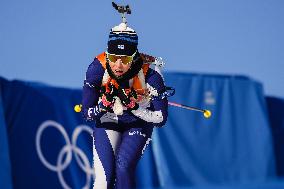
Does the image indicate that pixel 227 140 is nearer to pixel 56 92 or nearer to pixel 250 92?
pixel 250 92

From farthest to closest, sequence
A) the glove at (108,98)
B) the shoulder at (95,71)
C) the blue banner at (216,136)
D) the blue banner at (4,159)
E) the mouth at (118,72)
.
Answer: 1. the blue banner at (216,136)
2. the blue banner at (4,159)
3. the shoulder at (95,71)
4. the mouth at (118,72)
5. the glove at (108,98)

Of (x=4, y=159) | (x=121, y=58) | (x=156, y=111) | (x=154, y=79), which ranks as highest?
(x=121, y=58)

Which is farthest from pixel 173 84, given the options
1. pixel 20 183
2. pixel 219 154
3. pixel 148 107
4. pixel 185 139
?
pixel 148 107

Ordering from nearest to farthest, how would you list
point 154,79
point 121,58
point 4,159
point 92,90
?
point 121,58
point 92,90
point 154,79
point 4,159

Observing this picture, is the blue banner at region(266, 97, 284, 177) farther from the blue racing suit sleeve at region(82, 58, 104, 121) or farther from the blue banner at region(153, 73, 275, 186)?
the blue racing suit sleeve at region(82, 58, 104, 121)

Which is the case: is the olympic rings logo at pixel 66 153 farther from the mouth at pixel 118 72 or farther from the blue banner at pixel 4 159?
the mouth at pixel 118 72

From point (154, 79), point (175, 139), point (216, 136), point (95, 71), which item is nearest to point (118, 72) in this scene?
point (95, 71)

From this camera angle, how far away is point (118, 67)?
16.1 ft

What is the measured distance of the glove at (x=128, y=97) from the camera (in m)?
4.82

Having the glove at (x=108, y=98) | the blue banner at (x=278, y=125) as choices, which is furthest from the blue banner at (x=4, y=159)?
the blue banner at (x=278, y=125)

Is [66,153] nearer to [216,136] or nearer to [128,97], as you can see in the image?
[216,136]

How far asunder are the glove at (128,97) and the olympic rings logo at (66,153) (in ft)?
20.4

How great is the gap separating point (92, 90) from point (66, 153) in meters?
6.64

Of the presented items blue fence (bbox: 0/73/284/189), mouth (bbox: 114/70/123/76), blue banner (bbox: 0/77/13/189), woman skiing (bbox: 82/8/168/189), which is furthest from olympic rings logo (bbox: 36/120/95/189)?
mouth (bbox: 114/70/123/76)
